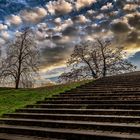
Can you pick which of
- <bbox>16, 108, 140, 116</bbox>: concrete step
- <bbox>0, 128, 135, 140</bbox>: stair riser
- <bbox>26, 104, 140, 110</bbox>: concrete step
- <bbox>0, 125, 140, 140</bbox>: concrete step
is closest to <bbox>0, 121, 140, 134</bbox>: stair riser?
<bbox>0, 125, 140, 140</bbox>: concrete step

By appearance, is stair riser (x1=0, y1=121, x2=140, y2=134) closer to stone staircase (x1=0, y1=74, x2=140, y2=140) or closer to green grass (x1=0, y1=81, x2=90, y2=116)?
stone staircase (x1=0, y1=74, x2=140, y2=140)

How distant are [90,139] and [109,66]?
44.8m

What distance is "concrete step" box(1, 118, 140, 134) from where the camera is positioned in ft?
22.2

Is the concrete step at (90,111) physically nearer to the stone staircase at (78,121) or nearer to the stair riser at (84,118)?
the stone staircase at (78,121)

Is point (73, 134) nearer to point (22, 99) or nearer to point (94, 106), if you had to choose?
point (94, 106)

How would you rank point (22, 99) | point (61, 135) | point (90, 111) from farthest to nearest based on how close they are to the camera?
point (22, 99) → point (90, 111) → point (61, 135)

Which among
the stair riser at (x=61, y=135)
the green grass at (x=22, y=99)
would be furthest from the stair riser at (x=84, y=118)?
the green grass at (x=22, y=99)

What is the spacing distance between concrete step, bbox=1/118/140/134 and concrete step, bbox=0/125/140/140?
0.74 ft

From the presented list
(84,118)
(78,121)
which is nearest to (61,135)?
(78,121)

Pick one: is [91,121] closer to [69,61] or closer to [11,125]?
[11,125]

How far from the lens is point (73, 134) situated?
6824 millimetres

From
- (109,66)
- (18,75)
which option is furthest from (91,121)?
(109,66)

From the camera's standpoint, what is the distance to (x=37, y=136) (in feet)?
23.8

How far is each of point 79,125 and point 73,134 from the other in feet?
2.17
